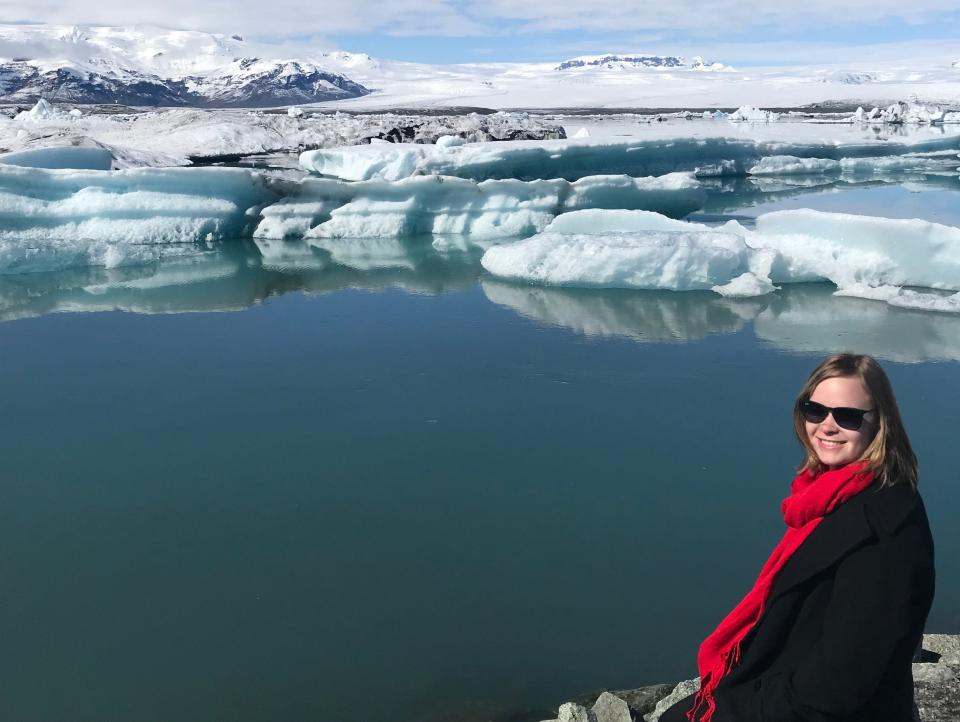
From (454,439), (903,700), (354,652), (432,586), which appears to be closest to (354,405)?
(454,439)

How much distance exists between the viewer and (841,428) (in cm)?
116

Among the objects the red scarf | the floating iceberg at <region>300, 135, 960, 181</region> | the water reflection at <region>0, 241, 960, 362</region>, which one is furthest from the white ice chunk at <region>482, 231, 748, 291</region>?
the red scarf

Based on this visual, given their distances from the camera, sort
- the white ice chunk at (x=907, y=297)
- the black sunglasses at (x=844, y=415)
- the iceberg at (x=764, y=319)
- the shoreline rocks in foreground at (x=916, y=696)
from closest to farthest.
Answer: the black sunglasses at (x=844, y=415) → the shoreline rocks in foreground at (x=916, y=696) → the iceberg at (x=764, y=319) → the white ice chunk at (x=907, y=297)

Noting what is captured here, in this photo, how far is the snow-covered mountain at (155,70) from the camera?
258 feet

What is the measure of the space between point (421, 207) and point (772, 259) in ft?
15.8

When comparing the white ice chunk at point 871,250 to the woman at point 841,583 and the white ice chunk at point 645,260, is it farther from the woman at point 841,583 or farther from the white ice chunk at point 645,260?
the woman at point 841,583

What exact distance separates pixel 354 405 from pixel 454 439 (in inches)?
27.2

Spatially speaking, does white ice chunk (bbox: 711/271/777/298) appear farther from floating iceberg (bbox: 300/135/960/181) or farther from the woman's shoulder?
floating iceberg (bbox: 300/135/960/181)

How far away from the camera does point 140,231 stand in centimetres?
928

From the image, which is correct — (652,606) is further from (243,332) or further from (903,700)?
(243,332)

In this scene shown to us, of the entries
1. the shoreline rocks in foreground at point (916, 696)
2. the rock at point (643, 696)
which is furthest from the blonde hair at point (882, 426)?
the rock at point (643, 696)

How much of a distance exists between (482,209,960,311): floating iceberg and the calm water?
1.91 ft

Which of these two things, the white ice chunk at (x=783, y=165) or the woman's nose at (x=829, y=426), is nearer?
the woman's nose at (x=829, y=426)

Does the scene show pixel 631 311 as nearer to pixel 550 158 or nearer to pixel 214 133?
pixel 550 158
